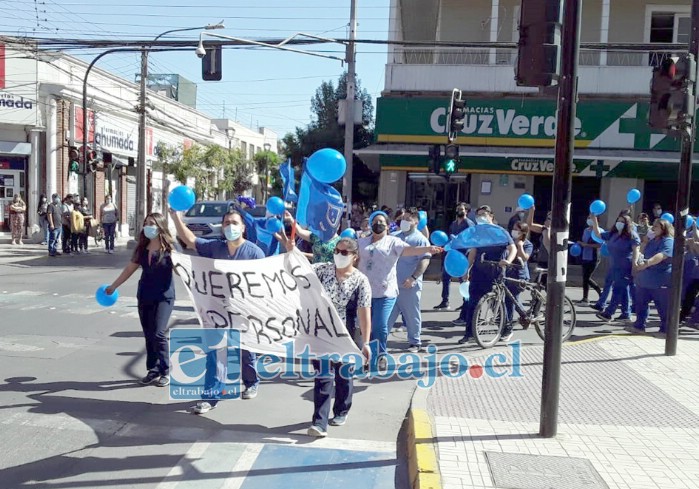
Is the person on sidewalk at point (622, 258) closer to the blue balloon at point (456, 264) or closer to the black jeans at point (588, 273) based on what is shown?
the black jeans at point (588, 273)

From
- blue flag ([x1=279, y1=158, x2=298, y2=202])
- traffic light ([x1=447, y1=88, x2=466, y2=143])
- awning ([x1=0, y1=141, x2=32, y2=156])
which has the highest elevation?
traffic light ([x1=447, y1=88, x2=466, y2=143])

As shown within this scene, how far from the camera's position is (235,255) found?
20.2ft

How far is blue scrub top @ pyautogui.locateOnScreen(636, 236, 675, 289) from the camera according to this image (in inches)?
380

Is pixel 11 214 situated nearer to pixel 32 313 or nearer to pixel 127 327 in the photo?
pixel 32 313

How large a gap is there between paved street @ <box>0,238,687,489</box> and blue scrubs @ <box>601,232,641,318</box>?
2.70 meters

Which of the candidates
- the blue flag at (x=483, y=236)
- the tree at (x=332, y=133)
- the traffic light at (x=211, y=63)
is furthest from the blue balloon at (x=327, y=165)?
the tree at (x=332, y=133)

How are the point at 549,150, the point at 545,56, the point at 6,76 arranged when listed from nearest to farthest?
the point at 545,56
the point at 549,150
the point at 6,76

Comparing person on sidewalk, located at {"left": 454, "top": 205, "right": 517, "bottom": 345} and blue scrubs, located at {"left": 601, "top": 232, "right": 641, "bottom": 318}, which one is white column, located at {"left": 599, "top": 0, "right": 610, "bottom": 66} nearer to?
blue scrubs, located at {"left": 601, "top": 232, "right": 641, "bottom": 318}

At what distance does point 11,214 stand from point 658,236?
63.9 ft

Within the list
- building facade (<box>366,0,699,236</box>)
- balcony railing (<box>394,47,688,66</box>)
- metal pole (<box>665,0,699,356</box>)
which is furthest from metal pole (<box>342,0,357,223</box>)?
metal pole (<box>665,0,699,356</box>)

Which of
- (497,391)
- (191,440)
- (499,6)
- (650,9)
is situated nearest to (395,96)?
(499,6)

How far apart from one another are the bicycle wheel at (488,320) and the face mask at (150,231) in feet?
13.7

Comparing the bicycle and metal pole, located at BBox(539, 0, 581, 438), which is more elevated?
metal pole, located at BBox(539, 0, 581, 438)

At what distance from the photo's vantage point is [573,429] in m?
5.61
